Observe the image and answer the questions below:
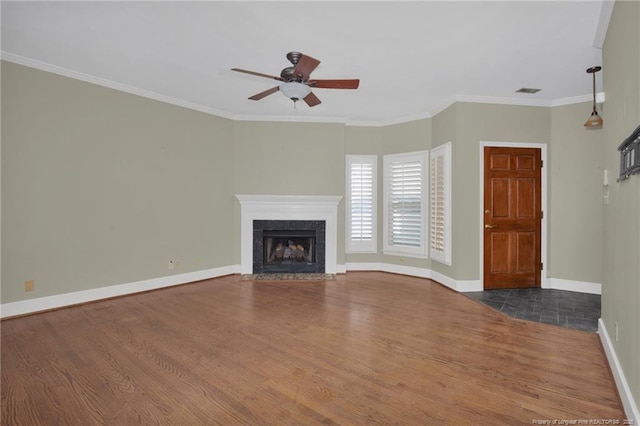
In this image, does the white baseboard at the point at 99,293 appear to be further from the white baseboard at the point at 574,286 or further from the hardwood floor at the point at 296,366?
the white baseboard at the point at 574,286

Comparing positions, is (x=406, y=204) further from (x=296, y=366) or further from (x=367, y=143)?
(x=296, y=366)

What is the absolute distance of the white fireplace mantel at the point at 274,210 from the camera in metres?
5.66

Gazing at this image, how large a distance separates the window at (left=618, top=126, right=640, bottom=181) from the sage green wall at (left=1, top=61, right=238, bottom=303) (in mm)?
5180

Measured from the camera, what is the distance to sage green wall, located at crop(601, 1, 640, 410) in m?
1.84

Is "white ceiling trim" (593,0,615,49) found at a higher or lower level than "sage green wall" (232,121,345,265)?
higher

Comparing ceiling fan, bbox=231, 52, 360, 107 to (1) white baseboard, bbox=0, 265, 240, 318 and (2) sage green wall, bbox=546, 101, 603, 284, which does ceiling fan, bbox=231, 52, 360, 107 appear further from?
(2) sage green wall, bbox=546, 101, 603, 284

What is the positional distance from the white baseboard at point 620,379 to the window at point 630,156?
4.37 ft

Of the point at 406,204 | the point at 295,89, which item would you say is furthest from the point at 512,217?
the point at 295,89

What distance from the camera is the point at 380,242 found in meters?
6.09

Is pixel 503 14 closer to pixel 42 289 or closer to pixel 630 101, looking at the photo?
pixel 630 101

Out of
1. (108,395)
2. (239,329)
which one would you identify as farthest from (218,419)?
(239,329)

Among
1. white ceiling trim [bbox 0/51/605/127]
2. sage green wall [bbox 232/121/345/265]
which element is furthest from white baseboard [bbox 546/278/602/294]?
sage green wall [bbox 232/121/345/265]

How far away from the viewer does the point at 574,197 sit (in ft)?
15.3

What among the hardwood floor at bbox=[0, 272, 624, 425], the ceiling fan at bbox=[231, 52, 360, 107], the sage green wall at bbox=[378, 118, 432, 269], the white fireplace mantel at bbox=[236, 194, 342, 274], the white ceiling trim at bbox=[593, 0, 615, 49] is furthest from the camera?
the white fireplace mantel at bbox=[236, 194, 342, 274]
